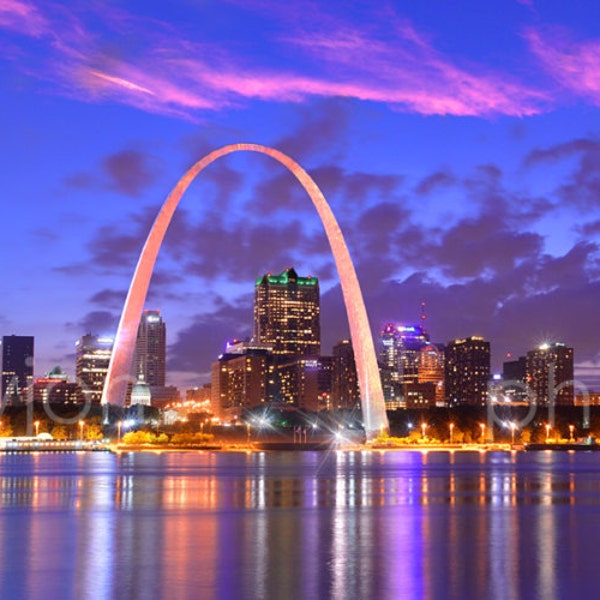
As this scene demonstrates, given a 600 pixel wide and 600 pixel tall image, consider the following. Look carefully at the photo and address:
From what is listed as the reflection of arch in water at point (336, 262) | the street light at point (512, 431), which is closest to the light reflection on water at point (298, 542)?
the reflection of arch in water at point (336, 262)

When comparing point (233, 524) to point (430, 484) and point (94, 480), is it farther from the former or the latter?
point (94, 480)

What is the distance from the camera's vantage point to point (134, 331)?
95438mm

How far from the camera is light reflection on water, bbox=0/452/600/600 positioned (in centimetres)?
1789

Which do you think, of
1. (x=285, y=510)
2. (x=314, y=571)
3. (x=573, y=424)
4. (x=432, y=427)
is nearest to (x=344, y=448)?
(x=432, y=427)

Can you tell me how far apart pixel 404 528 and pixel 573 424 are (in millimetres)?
139767

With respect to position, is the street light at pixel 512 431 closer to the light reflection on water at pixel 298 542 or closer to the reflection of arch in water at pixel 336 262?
the reflection of arch in water at pixel 336 262

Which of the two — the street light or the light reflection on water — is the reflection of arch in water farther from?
the street light

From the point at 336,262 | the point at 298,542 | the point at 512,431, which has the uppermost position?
the point at 336,262

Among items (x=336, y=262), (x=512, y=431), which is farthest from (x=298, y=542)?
(x=512, y=431)

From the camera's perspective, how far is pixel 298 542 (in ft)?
76.3

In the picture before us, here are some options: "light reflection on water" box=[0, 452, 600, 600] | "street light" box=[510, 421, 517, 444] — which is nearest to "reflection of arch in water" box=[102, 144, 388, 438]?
"light reflection on water" box=[0, 452, 600, 600]

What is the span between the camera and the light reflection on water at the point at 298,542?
704 inches

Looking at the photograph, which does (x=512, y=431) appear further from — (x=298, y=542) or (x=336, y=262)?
(x=298, y=542)

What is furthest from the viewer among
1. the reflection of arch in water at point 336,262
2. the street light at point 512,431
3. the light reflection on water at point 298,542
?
the street light at point 512,431
